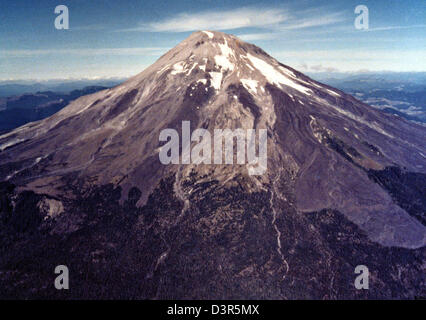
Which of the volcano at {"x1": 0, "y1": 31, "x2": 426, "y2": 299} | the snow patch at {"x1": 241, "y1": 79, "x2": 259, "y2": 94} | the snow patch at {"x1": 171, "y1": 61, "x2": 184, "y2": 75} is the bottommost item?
the volcano at {"x1": 0, "y1": 31, "x2": 426, "y2": 299}

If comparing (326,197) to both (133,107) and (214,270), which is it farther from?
(133,107)

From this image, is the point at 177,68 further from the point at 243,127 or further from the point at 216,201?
the point at 216,201

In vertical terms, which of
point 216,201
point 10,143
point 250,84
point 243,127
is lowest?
point 216,201

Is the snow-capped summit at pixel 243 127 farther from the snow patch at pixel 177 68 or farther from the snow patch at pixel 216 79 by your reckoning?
the snow patch at pixel 216 79

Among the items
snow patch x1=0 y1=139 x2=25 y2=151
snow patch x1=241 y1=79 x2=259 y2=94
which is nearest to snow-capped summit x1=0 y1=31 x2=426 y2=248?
snow patch x1=241 y1=79 x2=259 y2=94

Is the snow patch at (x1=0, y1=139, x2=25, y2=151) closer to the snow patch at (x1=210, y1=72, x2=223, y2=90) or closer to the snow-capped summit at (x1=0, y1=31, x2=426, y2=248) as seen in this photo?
the snow-capped summit at (x1=0, y1=31, x2=426, y2=248)

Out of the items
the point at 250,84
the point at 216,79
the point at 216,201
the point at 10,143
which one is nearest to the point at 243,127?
the point at 250,84

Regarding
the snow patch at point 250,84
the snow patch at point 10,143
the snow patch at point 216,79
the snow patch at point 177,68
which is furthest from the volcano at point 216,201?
the snow patch at point 177,68

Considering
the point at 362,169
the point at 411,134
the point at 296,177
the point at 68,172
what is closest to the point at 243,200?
the point at 296,177
